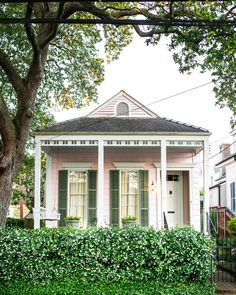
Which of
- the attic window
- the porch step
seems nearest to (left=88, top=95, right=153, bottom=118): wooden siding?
the attic window

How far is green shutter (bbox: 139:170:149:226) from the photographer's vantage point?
17.6 meters

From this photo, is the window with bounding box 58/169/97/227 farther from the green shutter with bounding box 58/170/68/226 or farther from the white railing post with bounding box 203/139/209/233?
the white railing post with bounding box 203/139/209/233

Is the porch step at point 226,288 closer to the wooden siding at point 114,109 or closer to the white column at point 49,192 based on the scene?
the white column at point 49,192

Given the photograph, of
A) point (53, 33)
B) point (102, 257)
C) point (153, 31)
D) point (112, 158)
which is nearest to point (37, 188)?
point (112, 158)

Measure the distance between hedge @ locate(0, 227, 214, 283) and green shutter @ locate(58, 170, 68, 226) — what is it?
6.86m

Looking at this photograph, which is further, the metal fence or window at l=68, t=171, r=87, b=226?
window at l=68, t=171, r=87, b=226

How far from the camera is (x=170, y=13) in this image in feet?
38.2

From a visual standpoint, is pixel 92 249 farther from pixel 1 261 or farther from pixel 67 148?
pixel 67 148

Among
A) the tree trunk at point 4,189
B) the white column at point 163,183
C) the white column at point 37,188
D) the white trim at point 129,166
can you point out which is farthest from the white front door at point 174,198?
the tree trunk at point 4,189

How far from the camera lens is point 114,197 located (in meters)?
17.7

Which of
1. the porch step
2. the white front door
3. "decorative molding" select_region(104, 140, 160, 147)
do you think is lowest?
the porch step

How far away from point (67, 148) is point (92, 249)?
7803 mm

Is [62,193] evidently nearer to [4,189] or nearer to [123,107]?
[123,107]

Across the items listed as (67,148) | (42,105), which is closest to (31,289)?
(67,148)
